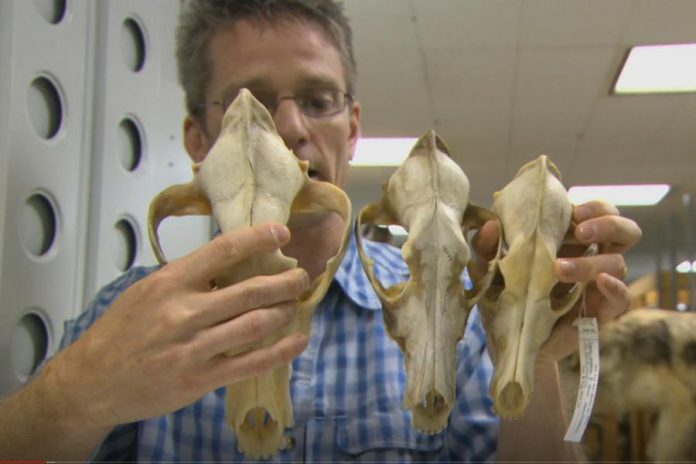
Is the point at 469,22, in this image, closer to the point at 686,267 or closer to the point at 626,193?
the point at 626,193

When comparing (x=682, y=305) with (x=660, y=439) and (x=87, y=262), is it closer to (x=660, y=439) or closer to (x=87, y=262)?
(x=660, y=439)

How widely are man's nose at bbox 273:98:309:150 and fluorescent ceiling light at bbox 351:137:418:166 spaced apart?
0.44ft

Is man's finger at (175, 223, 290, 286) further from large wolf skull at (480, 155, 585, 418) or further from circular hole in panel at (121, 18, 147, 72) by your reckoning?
circular hole in panel at (121, 18, 147, 72)

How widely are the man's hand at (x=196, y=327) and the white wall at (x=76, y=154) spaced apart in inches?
13.3

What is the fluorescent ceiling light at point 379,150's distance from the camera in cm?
94

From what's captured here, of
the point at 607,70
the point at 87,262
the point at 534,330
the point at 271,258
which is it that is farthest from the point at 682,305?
the point at 87,262

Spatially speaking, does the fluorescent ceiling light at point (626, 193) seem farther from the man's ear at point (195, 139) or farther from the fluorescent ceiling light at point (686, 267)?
the man's ear at point (195, 139)

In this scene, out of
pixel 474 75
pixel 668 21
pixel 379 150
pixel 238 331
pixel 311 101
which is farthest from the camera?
pixel 379 150

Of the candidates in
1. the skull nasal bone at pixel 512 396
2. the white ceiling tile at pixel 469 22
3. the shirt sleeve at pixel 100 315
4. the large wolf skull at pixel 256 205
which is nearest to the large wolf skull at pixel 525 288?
the skull nasal bone at pixel 512 396

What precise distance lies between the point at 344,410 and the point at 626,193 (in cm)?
43

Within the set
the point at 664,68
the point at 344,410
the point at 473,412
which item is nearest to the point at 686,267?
the point at 664,68

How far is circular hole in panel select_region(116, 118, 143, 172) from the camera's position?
38.9 inches

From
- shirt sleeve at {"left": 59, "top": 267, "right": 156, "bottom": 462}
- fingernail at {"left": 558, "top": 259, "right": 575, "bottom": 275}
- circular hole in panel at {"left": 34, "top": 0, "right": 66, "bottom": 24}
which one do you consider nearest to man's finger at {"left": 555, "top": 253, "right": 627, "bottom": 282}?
fingernail at {"left": 558, "top": 259, "right": 575, "bottom": 275}

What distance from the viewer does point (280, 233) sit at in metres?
0.52
